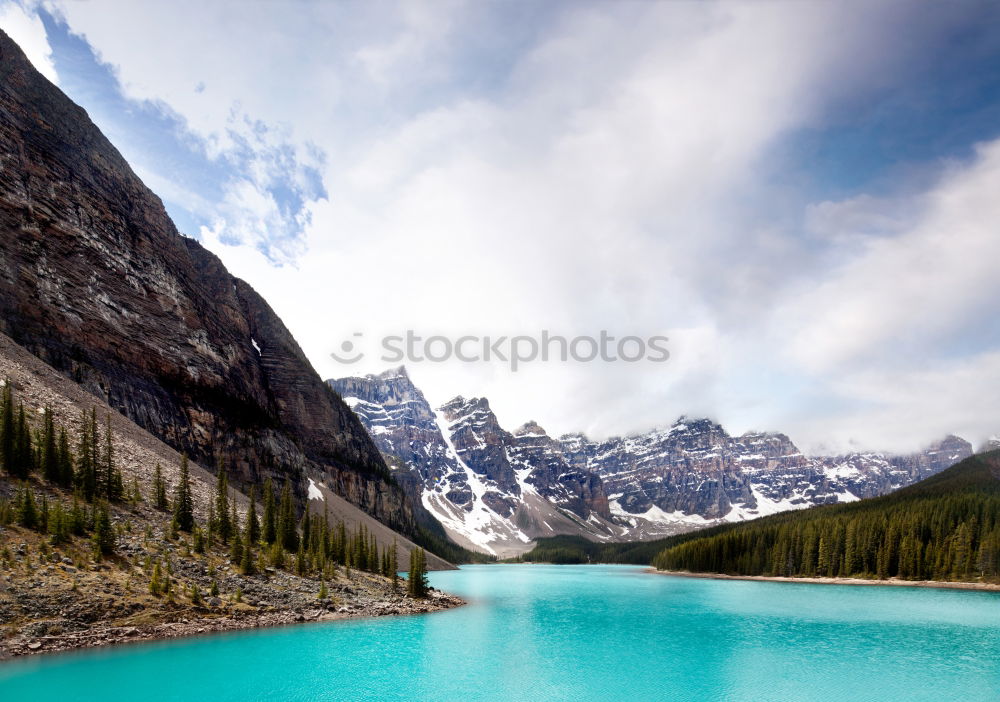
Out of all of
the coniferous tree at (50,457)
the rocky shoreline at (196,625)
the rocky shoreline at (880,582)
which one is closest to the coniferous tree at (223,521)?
the rocky shoreline at (196,625)

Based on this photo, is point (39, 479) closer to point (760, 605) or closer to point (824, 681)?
point (824, 681)

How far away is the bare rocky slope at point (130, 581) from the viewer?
3408cm

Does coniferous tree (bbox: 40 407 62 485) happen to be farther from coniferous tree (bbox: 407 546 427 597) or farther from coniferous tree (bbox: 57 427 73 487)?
coniferous tree (bbox: 407 546 427 597)

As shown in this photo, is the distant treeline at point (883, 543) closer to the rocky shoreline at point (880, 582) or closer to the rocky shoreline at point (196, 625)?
the rocky shoreline at point (880, 582)

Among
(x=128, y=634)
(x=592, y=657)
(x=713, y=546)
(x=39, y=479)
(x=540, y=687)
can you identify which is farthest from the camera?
(x=713, y=546)

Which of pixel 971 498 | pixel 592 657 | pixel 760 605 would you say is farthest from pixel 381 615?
pixel 971 498

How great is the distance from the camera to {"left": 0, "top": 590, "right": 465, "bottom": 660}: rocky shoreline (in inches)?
1275

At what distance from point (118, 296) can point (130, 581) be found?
196 ft

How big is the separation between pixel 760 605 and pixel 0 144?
372 feet

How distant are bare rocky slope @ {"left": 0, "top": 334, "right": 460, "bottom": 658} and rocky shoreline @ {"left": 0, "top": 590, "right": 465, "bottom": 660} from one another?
0.07 meters

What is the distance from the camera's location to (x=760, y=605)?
2931 inches

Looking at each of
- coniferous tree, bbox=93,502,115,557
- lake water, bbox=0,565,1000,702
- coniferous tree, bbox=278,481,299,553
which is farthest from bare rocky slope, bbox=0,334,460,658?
coniferous tree, bbox=278,481,299,553

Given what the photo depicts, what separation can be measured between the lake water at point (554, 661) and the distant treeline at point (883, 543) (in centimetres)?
4997

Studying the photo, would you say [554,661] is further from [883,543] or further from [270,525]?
[883,543]
